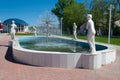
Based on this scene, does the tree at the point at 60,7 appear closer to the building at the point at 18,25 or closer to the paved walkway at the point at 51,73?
the building at the point at 18,25

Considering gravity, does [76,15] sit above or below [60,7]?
below

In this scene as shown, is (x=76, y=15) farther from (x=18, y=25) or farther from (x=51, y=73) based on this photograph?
(x=51, y=73)

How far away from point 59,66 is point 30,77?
188 centimetres

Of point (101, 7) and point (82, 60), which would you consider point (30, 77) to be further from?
point (101, 7)

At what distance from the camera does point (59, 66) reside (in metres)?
9.57

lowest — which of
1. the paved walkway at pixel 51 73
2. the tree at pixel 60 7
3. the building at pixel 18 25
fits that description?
the paved walkway at pixel 51 73

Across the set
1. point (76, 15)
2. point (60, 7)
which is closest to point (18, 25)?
point (60, 7)

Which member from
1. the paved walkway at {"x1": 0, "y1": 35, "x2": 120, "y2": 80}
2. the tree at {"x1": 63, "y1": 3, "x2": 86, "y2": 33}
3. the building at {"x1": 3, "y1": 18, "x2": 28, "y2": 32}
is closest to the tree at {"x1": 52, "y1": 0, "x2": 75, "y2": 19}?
the building at {"x1": 3, "y1": 18, "x2": 28, "y2": 32}

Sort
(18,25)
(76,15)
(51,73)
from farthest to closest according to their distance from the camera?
(18,25) < (76,15) < (51,73)

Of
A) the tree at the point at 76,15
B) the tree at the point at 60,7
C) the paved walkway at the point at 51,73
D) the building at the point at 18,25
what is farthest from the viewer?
the tree at the point at 60,7

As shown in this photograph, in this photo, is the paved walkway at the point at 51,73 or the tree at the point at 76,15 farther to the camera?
the tree at the point at 76,15

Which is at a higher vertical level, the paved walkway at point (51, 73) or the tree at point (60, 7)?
the tree at point (60, 7)

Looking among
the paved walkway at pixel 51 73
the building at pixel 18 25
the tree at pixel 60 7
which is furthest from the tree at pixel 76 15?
the paved walkway at pixel 51 73

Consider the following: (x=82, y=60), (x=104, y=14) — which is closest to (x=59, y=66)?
(x=82, y=60)
